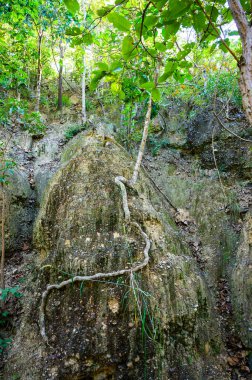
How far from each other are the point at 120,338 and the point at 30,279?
180 centimetres

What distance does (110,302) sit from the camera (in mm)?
3361

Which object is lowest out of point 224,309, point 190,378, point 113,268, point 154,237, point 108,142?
point 190,378

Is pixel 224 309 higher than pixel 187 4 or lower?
lower

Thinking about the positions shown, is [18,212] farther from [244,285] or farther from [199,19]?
[199,19]

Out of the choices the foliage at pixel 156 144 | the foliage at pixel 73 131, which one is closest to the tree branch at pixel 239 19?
the foliage at pixel 156 144

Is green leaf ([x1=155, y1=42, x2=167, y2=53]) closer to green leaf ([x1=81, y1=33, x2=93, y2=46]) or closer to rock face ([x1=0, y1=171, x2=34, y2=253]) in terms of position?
green leaf ([x1=81, y1=33, x2=93, y2=46])

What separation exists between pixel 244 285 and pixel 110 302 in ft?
7.69

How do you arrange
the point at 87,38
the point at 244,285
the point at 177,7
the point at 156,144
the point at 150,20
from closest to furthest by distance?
the point at 177,7 < the point at 150,20 < the point at 87,38 < the point at 244,285 < the point at 156,144

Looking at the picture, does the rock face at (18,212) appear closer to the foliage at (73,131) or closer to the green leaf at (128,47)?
the foliage at (73,131)

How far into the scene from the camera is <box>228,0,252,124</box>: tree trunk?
0.86 meters

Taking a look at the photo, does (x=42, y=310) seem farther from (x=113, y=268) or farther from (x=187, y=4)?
(x=187, y=4)

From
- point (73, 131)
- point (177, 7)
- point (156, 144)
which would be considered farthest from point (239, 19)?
point (73, 131)

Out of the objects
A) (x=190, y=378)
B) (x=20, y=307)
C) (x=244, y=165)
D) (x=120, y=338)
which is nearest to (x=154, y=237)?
(x=120, y=338)

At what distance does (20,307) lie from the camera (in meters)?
3.73
